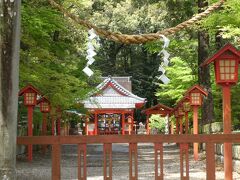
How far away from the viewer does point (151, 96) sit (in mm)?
42312

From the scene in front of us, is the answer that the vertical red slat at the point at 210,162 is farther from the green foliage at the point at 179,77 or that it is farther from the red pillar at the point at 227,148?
the green foliage at the point at 179,77

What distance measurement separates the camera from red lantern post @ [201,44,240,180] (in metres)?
7.36

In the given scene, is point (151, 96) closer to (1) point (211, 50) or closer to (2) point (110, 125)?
(2) point (110, 125)

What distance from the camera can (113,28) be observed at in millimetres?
34594

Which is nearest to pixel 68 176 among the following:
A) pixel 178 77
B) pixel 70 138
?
pixel 70 138

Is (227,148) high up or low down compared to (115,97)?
down

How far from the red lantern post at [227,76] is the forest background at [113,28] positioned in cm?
48

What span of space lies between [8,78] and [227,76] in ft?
16.4

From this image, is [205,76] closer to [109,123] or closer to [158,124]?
[109,123]

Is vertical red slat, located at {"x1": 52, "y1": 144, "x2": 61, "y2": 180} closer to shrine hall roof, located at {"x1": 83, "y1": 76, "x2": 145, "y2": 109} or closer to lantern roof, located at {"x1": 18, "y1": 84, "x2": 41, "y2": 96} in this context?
lantern roof, located at {"x1": 18, "y1": 84, "x2": 41, "y2": 96}

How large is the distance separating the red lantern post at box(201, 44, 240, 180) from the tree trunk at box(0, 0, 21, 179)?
13.7 ft

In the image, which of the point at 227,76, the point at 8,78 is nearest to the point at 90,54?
the point at 8,78

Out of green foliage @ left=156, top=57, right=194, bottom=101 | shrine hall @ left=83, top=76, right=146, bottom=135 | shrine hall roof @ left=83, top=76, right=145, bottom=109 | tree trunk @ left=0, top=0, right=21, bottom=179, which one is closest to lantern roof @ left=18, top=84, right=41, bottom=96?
green foliage @ left=156, top=57, right=194, bottom=101

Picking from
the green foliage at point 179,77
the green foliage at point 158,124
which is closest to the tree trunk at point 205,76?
the green foliage at point 179,77
